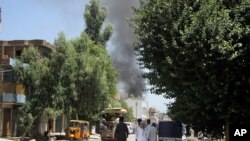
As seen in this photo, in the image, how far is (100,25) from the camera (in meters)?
57.0

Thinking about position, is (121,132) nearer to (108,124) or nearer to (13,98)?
(108,124)

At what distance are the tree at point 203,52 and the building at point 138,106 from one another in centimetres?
10805

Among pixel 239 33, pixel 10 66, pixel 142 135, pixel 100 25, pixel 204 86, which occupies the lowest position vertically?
pixel 142 135

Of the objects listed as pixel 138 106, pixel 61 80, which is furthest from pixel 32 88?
pixel 138 106

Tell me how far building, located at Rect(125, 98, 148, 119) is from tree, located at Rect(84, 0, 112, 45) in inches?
2609

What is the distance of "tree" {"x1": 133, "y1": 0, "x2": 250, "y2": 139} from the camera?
12.5 metres

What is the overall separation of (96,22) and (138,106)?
2992 inches

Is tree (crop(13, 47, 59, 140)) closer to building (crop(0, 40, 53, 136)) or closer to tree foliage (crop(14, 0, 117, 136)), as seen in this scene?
tree foliage (crop(14, 0, 117, 136))

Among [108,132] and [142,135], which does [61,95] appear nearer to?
[108,132]

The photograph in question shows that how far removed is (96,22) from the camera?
56719 millimetres

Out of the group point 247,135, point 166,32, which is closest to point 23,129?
point 166,32

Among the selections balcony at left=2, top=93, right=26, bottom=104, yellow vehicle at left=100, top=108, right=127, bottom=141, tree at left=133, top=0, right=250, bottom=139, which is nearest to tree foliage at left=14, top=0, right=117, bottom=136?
yellow vehicle at left=100, top=108, right=127, bottom=141

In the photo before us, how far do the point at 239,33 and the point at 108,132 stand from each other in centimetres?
2601

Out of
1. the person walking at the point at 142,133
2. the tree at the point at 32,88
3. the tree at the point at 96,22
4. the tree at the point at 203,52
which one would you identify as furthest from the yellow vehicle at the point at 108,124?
the tree at the point at 203,52
